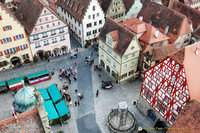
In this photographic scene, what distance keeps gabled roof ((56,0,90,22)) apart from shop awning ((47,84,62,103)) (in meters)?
22.2

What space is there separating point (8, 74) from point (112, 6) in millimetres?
35162

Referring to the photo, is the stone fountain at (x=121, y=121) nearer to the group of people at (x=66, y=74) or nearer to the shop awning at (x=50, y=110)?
the shop awning at (x=50, y=110)

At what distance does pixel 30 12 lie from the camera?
5550 cm

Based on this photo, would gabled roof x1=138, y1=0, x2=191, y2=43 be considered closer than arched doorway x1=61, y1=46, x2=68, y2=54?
Yes

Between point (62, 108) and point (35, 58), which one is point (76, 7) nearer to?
point (35, 58)

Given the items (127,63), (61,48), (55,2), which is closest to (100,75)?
(127,63)

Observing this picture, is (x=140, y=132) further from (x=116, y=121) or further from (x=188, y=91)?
(x=188, y=91)

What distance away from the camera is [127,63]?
Result: 50062 mm

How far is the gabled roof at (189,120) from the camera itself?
2967 cm

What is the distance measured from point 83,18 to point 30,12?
46.2 ft

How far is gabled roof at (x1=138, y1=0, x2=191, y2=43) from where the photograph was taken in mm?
54688

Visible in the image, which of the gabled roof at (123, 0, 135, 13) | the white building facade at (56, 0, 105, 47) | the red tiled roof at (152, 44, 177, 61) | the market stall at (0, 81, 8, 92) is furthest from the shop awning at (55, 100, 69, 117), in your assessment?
the gabled roof at (123, 0, 135, 13)

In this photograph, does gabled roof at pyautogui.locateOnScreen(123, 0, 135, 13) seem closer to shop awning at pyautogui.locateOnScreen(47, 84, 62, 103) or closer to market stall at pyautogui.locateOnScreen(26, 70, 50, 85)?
market stall at pyautogui.locateOnScreen(26, 70, 50, 85)

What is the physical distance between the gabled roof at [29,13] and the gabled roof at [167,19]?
2945cm
